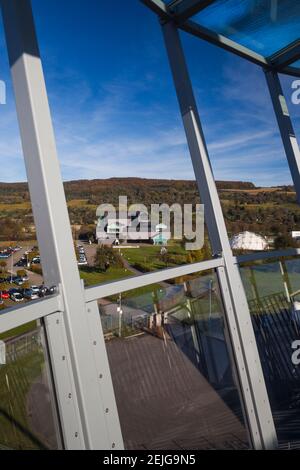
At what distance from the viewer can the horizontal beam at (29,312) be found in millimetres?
606

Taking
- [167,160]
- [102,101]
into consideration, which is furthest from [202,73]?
[102,101]

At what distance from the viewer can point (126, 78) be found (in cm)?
1034

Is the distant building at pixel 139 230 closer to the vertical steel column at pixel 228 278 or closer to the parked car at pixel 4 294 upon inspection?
the vertical steel column at pixel 228 278

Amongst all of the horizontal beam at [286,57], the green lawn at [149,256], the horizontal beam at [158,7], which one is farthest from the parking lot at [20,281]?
the horizontal beam at [286,57]

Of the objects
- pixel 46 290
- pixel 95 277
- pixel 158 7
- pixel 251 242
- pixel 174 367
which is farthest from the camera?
pixel 251 242

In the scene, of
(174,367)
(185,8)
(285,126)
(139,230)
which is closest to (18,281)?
(174,367)

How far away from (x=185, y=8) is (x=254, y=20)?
2.00 ft

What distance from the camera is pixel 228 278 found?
156cm

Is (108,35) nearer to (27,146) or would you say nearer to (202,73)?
(202,73)

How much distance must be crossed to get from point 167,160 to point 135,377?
8.30m

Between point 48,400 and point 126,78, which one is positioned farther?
point 126,78

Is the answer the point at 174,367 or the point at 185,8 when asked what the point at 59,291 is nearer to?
the point at 174,367

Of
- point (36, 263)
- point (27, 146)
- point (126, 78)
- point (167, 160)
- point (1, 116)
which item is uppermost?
point (126, 78)

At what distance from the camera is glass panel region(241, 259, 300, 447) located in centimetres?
169
